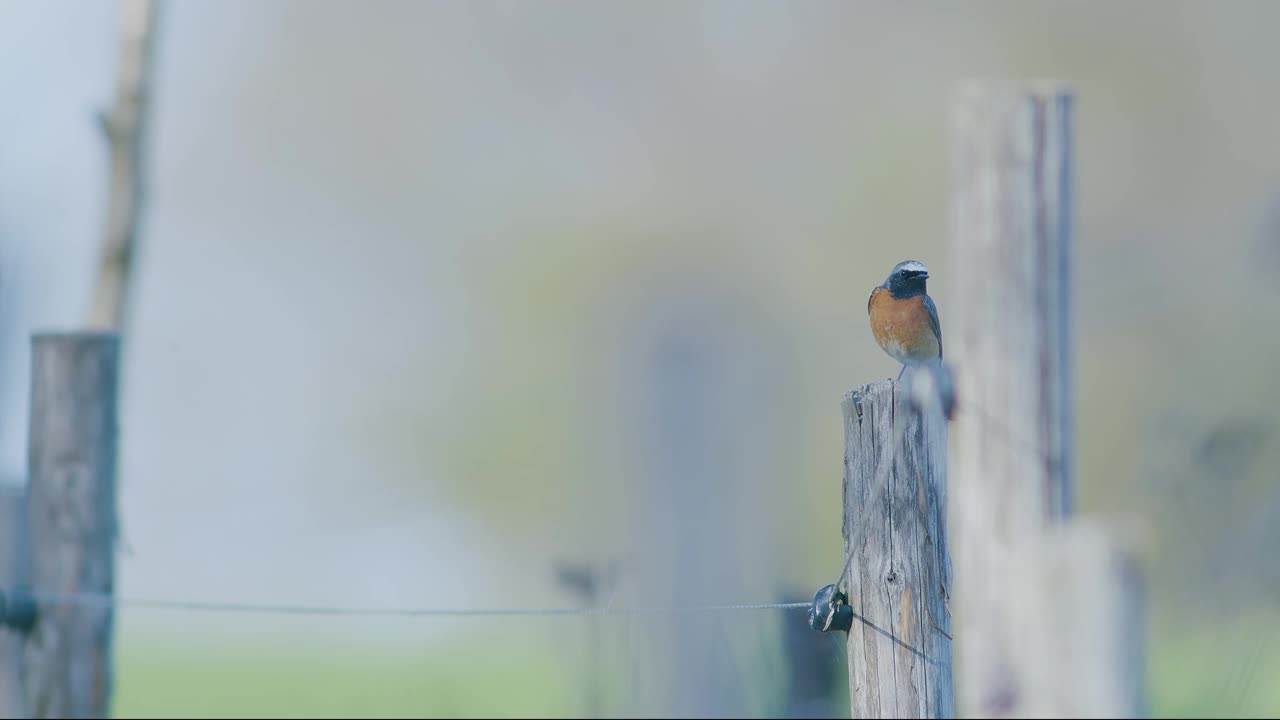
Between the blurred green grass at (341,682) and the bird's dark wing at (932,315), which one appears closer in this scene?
the bird's dark wing at (932,315)

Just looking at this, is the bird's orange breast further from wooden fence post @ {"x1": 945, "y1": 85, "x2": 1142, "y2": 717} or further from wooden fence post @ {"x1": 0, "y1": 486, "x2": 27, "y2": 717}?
wooden fence post @ {"x1": 0, "y1": 486, "x2": 27, "y2": 717}

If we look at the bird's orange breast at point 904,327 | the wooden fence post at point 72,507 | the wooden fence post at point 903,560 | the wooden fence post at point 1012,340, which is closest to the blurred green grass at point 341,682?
the bird's orange breast at point 904,327

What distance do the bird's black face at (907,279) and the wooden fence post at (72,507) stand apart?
2417 mm

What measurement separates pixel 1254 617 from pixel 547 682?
15.2 feet

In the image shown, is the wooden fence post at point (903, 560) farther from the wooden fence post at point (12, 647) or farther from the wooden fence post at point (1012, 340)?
the wooden fence post at point (12, 647)

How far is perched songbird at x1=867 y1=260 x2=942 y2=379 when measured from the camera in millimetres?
4172

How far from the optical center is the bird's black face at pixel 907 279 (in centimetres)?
411

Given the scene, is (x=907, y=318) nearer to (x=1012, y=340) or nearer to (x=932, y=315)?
(x=932, y=315)

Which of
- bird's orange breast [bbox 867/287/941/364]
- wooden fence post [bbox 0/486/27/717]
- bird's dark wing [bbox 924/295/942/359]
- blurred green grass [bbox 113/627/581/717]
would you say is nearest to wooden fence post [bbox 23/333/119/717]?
wooden fence post [bbox 0/486/27/717]

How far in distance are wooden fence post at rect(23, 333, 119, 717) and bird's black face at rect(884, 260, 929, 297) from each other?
242 centimetres

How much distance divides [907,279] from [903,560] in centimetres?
178

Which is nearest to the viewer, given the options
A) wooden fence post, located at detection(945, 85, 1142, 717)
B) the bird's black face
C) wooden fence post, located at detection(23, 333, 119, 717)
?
wooden fence post, located at detection(23, 333, 119, 717)

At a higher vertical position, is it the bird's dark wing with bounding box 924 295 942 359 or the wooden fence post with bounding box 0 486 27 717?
the bird's dark wing with bounding box 924 295 942 359

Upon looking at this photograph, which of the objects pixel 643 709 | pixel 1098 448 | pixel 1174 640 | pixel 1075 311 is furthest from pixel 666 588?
pixel 1098 448
